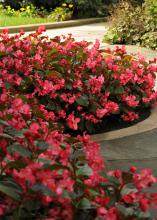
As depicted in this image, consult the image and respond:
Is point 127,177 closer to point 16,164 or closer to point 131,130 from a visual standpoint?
point 16,164

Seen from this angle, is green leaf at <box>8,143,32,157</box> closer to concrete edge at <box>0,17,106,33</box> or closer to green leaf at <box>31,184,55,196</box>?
green leaf at <box>31,184,55,196</box>

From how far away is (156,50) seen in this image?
39.2 feet

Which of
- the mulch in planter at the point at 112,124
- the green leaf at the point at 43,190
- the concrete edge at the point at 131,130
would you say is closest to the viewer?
the green leaf at the point at 43,190

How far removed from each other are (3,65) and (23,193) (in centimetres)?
297

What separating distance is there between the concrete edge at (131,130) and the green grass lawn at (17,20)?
11526 millimetres

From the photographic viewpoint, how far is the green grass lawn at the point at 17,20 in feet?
54.9

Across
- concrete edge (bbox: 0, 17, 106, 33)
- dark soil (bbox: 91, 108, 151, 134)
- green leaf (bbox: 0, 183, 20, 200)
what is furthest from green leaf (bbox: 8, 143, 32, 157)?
concrete edge (bbox: 0, 17, 106, 33)

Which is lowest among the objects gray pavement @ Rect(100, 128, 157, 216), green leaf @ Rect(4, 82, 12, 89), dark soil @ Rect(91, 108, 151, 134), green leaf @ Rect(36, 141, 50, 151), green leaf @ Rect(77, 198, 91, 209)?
gray pavement @ Rect(100, 128, 157, 216)

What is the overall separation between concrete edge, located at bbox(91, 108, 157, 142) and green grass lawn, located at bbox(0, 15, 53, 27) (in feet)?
37.8

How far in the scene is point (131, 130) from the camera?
5.16 m

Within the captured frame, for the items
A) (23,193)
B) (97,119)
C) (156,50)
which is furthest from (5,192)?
(156,50)

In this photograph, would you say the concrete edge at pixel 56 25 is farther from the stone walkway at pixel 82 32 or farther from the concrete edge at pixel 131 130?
the concrete edge at pixel 131 130

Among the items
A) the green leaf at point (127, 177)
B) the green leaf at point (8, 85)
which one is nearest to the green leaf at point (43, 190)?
the green leaf at point (127, 177)

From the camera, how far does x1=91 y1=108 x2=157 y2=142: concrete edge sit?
497 cm
